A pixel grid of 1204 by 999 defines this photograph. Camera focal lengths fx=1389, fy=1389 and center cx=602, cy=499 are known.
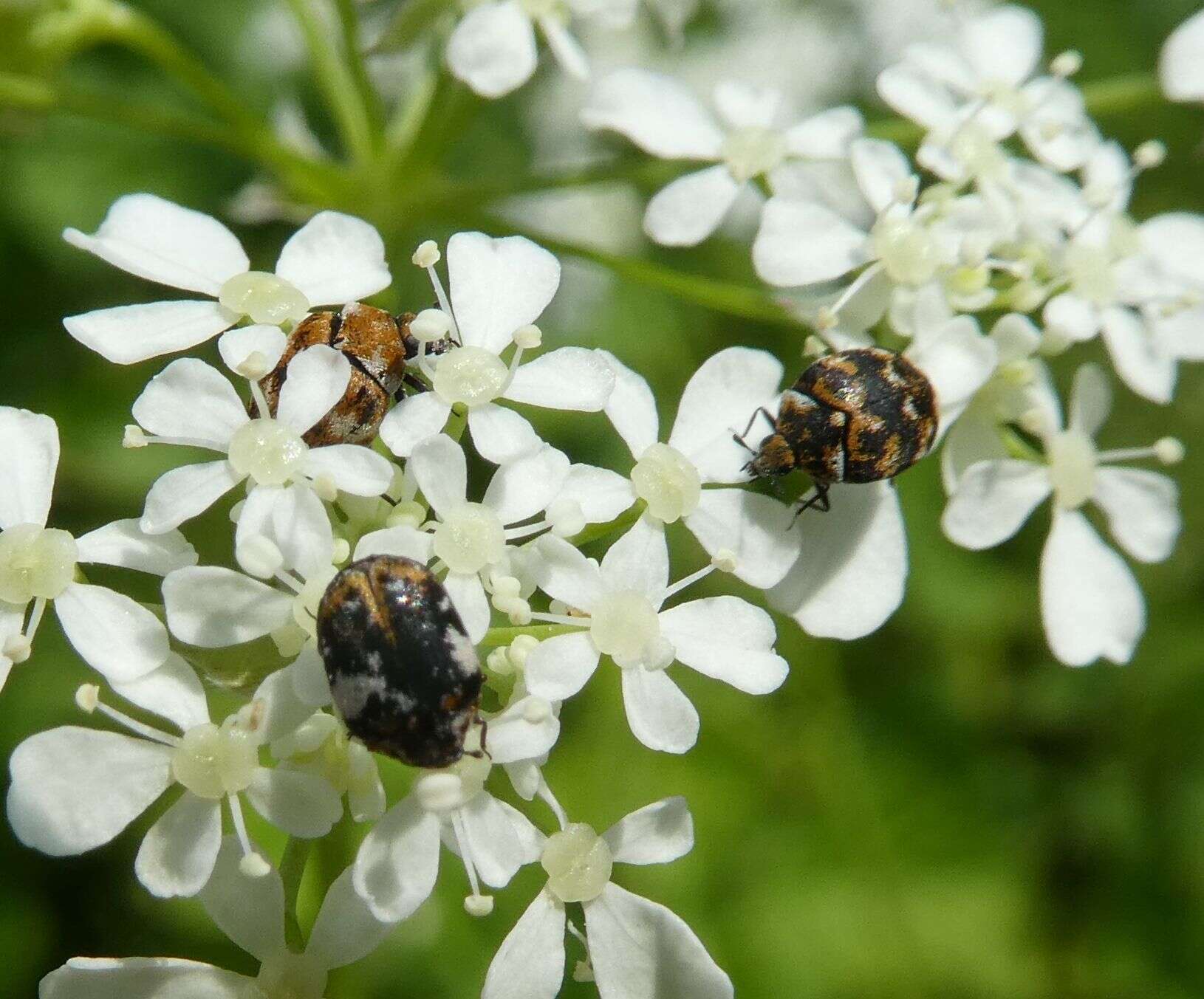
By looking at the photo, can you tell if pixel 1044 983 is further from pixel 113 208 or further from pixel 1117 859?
pixel 113 208

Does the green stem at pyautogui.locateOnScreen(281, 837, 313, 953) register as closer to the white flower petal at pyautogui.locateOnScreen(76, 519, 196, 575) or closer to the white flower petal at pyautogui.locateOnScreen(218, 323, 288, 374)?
the white flower petal at pyautogui.locateOnScreen(76, 519, 196, 575)

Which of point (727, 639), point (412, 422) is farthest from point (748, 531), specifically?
point (412, 422)

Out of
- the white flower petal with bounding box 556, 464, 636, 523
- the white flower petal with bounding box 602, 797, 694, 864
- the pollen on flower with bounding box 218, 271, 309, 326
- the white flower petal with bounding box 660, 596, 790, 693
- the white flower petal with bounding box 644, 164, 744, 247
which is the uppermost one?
the white flower petal with bounding box 644, 164, 744, 247

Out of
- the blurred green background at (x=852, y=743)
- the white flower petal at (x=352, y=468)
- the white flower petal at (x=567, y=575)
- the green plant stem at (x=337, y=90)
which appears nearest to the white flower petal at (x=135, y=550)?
the white flower petal at (x=352, y=468)

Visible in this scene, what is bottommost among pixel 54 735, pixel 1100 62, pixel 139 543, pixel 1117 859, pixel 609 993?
pixel 1117 859

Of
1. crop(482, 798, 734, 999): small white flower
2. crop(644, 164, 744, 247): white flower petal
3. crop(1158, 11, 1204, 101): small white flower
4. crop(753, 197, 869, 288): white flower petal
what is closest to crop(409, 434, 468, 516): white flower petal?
crop(482, 798, 734, 999): small white flower

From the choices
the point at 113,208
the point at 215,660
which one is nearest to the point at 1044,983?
the point at 215,660

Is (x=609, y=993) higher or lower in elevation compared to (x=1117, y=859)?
higher
